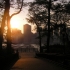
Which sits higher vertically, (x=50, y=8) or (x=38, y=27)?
(x=50, y=8)

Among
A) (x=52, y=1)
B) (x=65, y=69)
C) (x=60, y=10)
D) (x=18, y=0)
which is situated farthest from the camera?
(x=60, y=10)

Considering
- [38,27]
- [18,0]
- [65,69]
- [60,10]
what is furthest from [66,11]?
[65,69]

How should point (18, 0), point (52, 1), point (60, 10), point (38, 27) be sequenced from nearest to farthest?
point (18, 0) → point (52, 1) → point (60, 10) → point (38, 27)

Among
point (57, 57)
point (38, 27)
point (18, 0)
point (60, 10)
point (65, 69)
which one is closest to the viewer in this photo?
point (65, 69)

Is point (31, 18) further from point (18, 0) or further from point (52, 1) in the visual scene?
point (18, 0)

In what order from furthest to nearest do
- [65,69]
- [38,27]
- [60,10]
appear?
[38,27] < [60,10] < [65,69]

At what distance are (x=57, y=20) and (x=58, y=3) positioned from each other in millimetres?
4308

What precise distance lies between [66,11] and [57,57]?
2202cm

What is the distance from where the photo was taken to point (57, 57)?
29078 millimetres

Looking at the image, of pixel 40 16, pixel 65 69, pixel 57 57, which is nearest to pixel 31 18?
pixel 40 16

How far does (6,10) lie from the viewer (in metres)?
29.6

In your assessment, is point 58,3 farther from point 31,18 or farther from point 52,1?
point 31,18

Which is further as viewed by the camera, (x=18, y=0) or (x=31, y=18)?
(x=31, y=18)

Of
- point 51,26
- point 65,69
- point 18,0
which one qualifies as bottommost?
point 65,69
